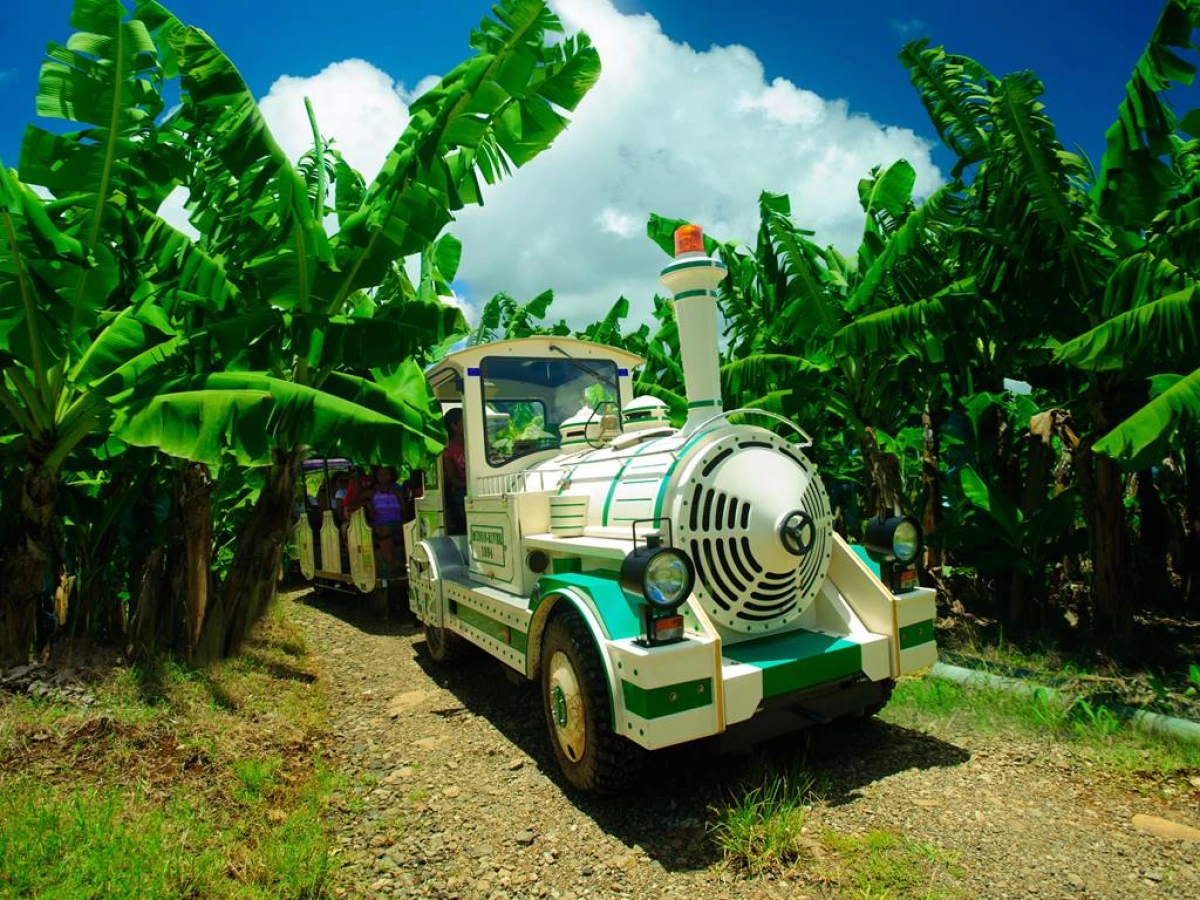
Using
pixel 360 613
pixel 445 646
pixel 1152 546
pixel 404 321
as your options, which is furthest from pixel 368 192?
pixel 1152 546

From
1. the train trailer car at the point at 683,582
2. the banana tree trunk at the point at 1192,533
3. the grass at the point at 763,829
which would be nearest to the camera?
the grass at the point at 763,829

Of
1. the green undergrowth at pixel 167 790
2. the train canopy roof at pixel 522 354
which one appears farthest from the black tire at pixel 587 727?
the train canopy roof at pixel 522 354

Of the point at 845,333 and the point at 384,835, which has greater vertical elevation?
the point at 845,333

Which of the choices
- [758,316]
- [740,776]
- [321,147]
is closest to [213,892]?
[740,776]

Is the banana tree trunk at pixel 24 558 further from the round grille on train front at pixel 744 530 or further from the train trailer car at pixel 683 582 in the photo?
the round grille on train front at pixel 744 530

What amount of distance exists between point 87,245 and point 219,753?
138 inches

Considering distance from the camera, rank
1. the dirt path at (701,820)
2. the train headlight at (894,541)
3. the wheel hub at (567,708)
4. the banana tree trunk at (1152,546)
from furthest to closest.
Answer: the banana tree trunk at (1152,546) → the train headlight at (894,541) → the wheel hub at (567,708) → the dirt path at (701,820)

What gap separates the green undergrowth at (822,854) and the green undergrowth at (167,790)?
183cm

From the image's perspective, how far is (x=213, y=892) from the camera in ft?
10.1

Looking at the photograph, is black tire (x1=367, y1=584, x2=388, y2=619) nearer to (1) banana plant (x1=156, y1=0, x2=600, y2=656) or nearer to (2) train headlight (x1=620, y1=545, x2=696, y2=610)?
(1) banana plant (x1=156, y1=0, x2=600, y2=656)

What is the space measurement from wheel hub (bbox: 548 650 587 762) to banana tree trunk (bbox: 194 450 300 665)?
3291mm

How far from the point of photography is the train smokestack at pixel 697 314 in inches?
170

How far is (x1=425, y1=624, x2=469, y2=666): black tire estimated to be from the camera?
21.3 ft

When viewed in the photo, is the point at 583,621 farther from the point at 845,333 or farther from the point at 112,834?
the point at 845,333
